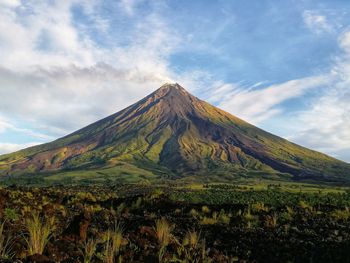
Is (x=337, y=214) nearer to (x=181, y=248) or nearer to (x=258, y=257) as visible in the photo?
(x=258, y=257)

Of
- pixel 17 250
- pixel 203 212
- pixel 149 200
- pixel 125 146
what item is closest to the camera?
pixel 17 250

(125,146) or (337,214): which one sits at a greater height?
(125,146)

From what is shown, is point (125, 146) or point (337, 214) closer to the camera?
point (337, 214)

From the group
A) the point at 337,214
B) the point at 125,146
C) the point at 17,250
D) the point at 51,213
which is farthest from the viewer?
the point at 125,146

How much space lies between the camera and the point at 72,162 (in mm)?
177625

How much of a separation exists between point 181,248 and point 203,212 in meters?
9.91

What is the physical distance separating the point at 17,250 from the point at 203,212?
11618 millimetres

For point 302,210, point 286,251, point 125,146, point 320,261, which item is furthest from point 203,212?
point 125,146

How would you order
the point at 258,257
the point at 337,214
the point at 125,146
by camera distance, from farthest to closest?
the point at 125,146 < the point at 337,214 < the point at 258,257

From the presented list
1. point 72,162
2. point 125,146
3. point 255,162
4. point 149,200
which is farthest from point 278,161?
point 149,200

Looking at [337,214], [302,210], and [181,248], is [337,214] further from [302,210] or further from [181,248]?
[181,248]

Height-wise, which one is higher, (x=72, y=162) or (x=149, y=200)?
(x=72, y=162)

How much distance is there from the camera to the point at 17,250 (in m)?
8.29

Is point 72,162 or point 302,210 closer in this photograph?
point 302,210
